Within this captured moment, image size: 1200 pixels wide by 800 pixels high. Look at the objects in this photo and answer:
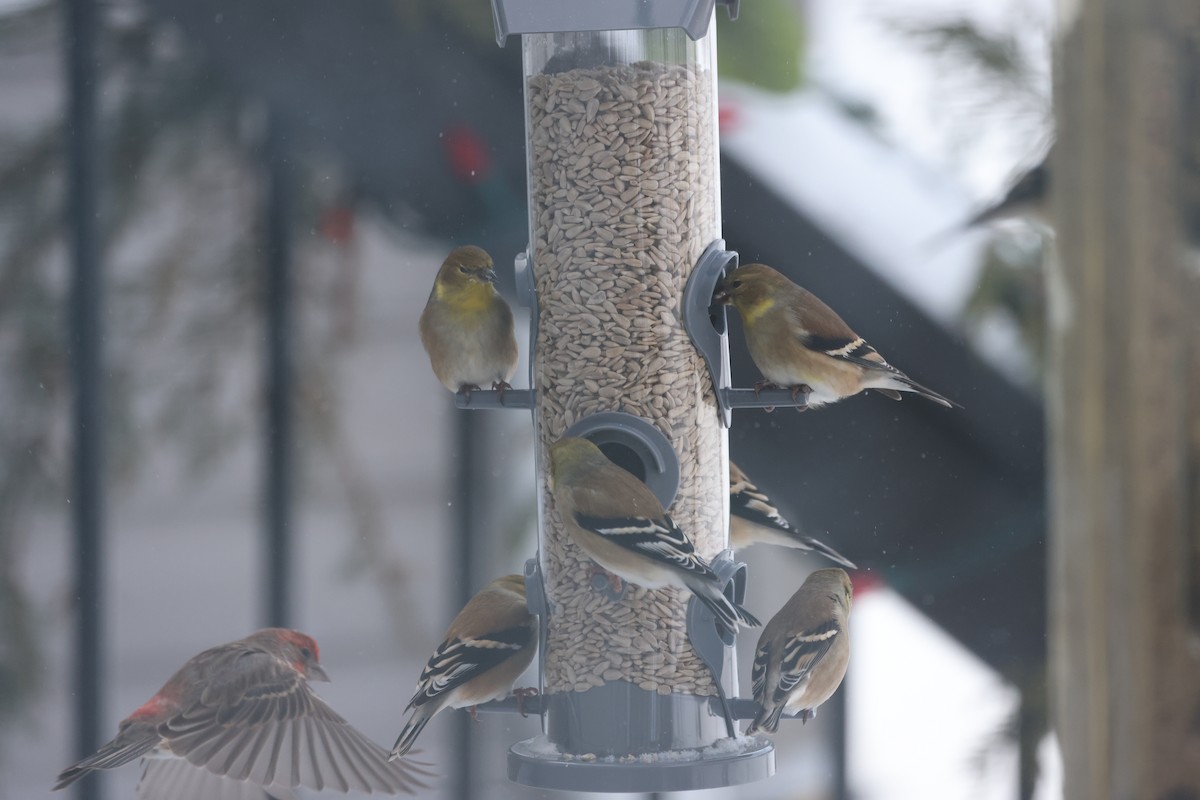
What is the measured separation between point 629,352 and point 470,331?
24cm

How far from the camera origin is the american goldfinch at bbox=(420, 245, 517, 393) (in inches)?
63.6

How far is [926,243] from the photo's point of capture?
6.48 feet

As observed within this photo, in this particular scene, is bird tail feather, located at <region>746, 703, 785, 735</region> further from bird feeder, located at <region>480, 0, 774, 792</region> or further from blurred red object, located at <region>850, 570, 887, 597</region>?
blurred red object, located at <region>850, 570, 887, 597</region>

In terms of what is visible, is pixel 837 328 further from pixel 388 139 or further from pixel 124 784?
pixel 124 784

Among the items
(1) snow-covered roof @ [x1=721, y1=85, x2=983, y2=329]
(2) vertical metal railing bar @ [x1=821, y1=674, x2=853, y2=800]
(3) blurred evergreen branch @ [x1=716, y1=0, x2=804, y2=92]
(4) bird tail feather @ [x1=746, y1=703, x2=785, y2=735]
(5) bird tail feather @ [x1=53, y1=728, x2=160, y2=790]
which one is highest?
(3) blurred evergreen branch @ [x1=716, y1=0, x2=804, y2=92]

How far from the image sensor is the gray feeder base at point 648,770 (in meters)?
1.34

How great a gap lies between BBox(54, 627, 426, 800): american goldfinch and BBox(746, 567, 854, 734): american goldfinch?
1.43ft

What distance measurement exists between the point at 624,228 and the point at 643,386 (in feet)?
0.57

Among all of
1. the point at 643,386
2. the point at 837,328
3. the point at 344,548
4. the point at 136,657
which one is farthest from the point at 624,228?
the point at 136,657

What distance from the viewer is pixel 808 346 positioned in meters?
1.54

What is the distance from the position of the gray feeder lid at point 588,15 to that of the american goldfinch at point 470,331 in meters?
0.35

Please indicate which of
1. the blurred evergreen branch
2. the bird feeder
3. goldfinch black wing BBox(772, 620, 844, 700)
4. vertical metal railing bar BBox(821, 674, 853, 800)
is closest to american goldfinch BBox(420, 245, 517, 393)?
the bird feeder

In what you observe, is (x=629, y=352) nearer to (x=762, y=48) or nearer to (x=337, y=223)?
(x=762, y=48)

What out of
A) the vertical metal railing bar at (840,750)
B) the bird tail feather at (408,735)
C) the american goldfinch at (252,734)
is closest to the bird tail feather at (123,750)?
the american goldfinch at (252,734)
